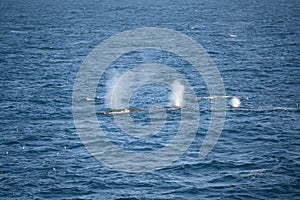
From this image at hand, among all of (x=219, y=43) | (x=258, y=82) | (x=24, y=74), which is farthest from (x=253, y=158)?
Answer: (x=219, y=43)

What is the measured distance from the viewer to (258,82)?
411 feet

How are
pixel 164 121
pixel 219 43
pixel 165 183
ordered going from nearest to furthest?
pixel 165 183 → pixel 164 121 → pixel 219 43

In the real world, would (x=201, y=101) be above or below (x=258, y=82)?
below

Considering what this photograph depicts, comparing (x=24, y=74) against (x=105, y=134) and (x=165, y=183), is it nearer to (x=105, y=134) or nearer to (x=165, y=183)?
(x=105, y=134)

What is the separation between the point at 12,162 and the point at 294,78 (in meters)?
75.5

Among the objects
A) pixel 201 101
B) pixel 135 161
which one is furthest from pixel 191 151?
pixel 201 101

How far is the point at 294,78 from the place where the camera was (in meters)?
125

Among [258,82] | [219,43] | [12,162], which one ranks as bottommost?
[12,162]

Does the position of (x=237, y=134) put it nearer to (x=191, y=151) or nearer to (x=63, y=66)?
(x=191, y=151)

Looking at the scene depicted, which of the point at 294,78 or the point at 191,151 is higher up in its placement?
the point at 294,78

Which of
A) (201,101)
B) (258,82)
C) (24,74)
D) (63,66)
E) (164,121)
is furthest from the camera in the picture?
(63,66)

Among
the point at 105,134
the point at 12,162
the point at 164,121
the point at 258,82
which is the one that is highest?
the point at 258,82

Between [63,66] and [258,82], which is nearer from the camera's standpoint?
[258,82]

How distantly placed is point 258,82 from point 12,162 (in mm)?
68249
